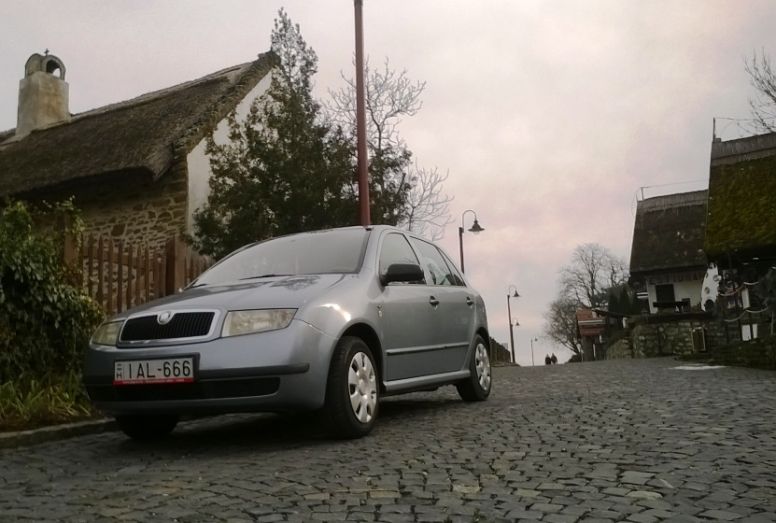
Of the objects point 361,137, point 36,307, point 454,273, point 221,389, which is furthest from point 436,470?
point 361,137

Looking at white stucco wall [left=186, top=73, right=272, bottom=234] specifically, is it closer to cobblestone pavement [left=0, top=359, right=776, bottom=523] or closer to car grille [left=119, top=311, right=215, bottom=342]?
cobblestone pavement [left=0, top=359, right=776, bottom=523]

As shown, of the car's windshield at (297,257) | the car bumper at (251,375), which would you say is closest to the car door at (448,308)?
the car's windshield at (297,257)

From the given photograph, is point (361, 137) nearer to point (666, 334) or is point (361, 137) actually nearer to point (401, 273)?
point (401, 273)

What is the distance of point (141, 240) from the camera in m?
15.6

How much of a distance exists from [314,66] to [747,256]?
1477 centimetres

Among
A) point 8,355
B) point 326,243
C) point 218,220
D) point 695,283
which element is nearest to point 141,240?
point 218,220

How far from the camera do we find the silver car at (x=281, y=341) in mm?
4551

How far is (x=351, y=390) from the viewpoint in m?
4.99

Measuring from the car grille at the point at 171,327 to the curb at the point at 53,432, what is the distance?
1246mm

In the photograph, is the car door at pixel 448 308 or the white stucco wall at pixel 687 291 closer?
the car door at pixel 448 308

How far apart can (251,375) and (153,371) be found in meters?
0.66

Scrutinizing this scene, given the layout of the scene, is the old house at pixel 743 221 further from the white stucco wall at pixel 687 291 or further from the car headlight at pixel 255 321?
the car headlight at pixel 255 321

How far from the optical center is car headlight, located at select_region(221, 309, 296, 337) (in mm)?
4648

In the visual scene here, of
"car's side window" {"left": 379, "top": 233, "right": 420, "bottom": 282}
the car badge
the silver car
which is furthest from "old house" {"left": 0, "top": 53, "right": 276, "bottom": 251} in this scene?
the car badge
